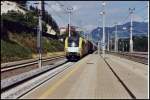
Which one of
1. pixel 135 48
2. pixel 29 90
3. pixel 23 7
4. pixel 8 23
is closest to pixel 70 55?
pixel 8 23

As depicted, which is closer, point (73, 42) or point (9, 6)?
point (73, 42)

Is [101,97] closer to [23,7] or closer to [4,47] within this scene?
[4,47]

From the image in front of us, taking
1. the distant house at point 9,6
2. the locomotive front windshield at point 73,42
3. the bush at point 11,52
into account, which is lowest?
the bush at point 11,52

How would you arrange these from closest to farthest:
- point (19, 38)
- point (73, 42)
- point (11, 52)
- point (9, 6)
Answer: point (73, 42)
point (11, 52)
point (19, 38)
point (9, 6)

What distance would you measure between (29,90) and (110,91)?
3.18 m

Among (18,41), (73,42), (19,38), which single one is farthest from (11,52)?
(19,38)

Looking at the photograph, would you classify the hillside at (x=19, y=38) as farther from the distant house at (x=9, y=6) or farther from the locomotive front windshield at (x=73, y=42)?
the locomotive front windshield at (x=73, y=42)

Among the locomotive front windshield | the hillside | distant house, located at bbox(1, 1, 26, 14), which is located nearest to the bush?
the hillside

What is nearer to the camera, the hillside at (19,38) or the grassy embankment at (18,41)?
the grassy embankment at (18,41)

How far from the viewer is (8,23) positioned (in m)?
84.0

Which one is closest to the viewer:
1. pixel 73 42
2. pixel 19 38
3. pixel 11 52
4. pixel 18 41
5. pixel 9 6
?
pixel 73 42

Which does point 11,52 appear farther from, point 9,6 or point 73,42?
point 9,6

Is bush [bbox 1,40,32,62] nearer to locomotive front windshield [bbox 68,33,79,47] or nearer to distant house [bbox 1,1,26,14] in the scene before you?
locomotive front windshield [bbox 68,33,79,47]

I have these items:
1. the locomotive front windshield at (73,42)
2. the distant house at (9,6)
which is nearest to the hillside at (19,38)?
the distant house at (9,6)
